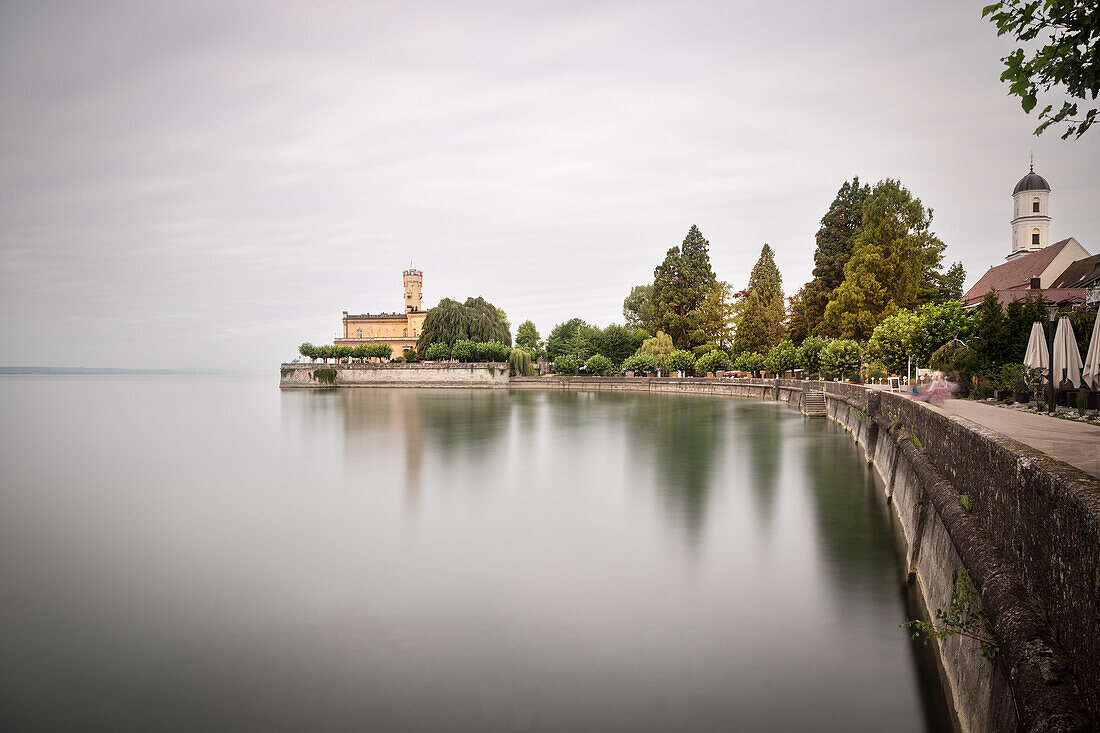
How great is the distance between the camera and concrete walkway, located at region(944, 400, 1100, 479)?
6403 mm

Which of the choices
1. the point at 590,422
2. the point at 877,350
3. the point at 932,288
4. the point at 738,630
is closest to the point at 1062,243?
the point at 932,288

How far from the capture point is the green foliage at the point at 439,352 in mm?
73656

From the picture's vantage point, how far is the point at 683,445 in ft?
79.4

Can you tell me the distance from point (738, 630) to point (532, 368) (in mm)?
69377

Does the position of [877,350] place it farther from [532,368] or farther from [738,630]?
[532,368]

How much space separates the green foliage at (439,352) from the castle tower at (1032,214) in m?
55.4

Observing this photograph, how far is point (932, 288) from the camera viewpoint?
121 feet

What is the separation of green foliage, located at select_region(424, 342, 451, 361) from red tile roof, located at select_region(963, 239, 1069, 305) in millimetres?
49393

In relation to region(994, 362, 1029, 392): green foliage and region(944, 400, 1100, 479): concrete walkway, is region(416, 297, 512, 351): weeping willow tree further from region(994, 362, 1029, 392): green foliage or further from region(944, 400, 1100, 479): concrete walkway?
region(944, 400, 1100, 479): concrete walkway

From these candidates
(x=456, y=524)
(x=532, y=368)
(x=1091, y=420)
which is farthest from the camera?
(x=532, y=368)

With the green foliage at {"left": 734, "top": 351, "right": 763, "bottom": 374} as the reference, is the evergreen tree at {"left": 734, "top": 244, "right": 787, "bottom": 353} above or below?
above

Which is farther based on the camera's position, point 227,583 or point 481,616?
point 227,583

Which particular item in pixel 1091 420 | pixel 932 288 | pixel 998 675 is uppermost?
pixel 932 288

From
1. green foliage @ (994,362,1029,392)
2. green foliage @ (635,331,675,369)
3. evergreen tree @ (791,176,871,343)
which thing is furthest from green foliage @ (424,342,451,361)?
green foliage @ (994,362,1029,392)
